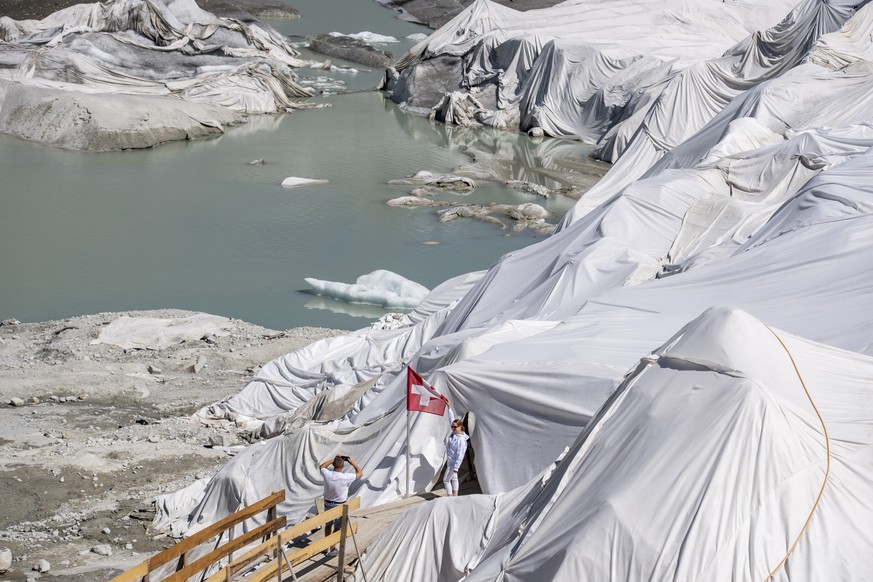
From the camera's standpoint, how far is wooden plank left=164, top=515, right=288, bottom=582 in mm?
6326

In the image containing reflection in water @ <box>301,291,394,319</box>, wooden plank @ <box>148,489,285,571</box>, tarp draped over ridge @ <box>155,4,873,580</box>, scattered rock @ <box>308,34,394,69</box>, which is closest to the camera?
tarp draped over ridge @ <box>155,4,873,580</box>

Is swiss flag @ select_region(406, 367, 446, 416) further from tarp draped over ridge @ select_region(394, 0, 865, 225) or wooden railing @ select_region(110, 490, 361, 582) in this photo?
tarp draped over ridge @ select_region(394, 0, 865, 225)

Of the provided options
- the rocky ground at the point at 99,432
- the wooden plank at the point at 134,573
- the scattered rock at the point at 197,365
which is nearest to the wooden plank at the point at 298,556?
the wooden plank at the point at 134,573

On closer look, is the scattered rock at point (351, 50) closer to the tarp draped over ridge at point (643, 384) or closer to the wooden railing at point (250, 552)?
the tarp draped over ridge at point (643, 384)

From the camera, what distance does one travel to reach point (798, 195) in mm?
12117

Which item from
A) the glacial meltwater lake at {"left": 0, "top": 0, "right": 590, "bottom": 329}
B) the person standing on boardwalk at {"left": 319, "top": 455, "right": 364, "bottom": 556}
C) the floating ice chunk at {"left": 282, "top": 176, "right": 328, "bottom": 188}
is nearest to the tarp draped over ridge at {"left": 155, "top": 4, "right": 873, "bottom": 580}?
the person standing on boardwalk at {"left": 319, "top": 455, "right": 364, "bottom": 556}

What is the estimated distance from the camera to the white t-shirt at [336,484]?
26.3 feet

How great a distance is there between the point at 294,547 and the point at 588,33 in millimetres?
29658

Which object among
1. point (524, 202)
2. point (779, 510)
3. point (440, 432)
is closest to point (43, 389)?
point (440, 432)

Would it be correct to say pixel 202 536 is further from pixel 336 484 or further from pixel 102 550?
pixel 102 550

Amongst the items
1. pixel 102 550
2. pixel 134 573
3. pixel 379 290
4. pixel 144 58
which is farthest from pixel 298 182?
pixel 134 573

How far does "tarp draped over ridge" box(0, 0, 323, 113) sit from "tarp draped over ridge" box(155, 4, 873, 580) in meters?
19.0

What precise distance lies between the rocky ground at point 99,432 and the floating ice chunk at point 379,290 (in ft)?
6.23

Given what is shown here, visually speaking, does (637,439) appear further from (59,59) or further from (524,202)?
(59,59)
